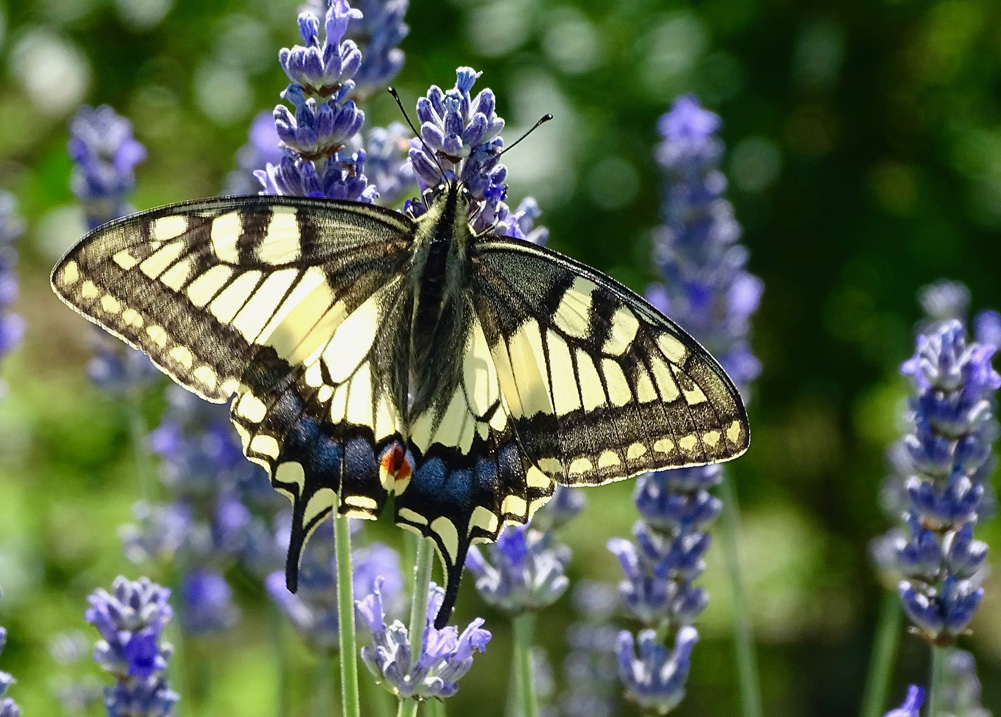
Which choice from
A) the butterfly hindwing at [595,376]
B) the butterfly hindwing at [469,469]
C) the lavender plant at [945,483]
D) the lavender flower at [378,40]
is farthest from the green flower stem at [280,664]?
the lavender plant at [945,483]

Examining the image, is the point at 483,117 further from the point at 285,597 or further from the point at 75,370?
the point at 75,370

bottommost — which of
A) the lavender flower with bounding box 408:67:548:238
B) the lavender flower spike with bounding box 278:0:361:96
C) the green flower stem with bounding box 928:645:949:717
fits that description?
the green flower stem with bounding box 928:645:949:717

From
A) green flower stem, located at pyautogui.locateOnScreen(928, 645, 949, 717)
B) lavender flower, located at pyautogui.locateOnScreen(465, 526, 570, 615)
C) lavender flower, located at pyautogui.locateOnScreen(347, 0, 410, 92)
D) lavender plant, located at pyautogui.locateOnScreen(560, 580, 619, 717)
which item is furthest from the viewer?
lavender plant, located at pyautogui.locateOnScreen(560, 580, 619, 717)

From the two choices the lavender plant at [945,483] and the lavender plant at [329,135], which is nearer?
the lavender plant at [329,135]

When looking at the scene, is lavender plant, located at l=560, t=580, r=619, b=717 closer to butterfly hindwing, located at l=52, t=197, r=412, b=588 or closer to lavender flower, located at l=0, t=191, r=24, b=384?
butterfly hindwing, located at l=52, t=197, r=412, b=588

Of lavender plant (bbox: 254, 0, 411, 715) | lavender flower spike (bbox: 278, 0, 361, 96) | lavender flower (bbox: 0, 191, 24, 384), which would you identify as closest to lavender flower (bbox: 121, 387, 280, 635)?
lavender flower (bbox: 0, 191, 24, 384)

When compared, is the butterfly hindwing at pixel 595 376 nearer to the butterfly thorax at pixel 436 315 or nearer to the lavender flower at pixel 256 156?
the butterfly thorax at pixel 436 315

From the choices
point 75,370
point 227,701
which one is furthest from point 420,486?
point 75,370
